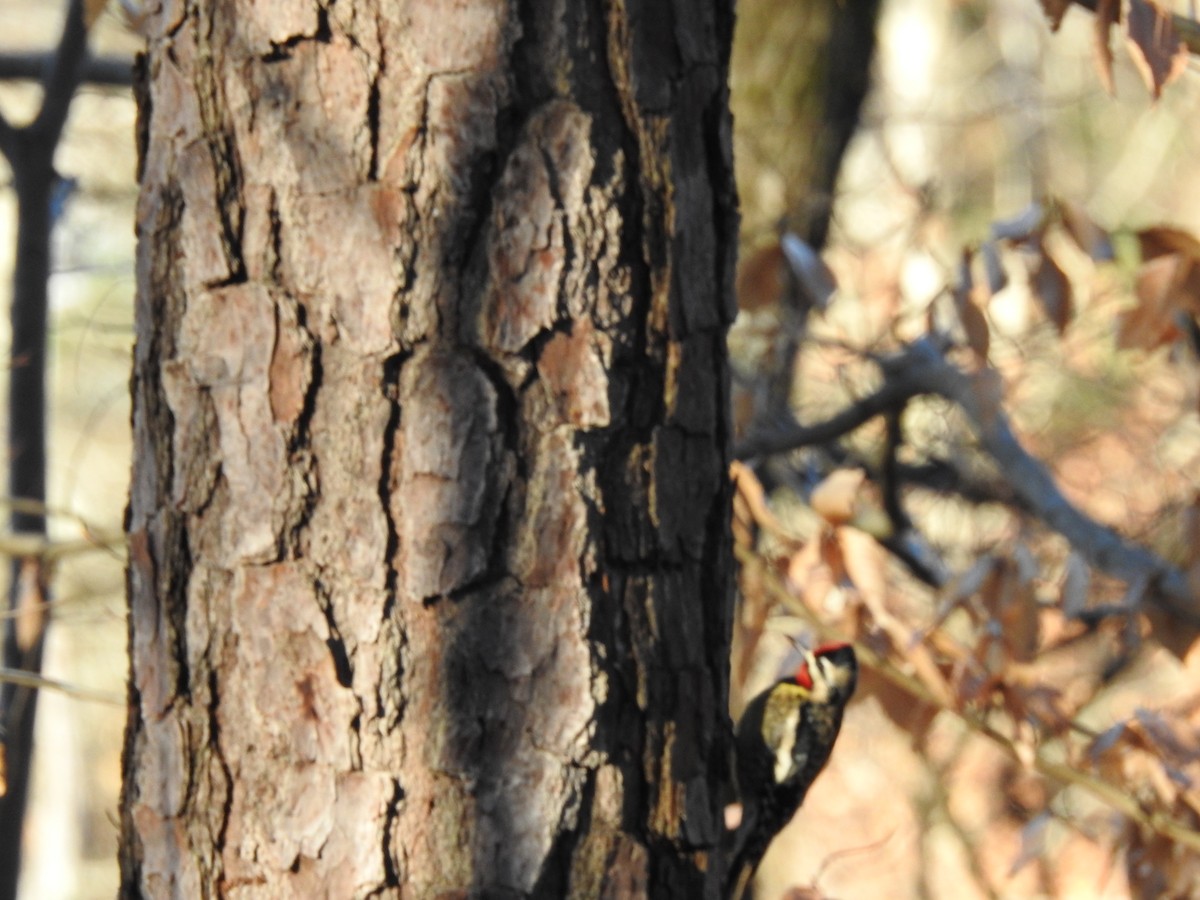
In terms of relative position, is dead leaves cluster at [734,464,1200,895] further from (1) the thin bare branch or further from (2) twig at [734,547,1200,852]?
(1) the thin bare branch

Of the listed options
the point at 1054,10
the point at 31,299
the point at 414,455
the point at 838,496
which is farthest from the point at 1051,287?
the point at 31,299

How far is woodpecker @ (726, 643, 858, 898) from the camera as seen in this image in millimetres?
1957

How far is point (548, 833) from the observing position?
132cm

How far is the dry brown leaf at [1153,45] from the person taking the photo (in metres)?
1.78

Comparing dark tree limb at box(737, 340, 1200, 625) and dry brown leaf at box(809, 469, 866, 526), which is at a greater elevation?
dark tree limb at box(737, 340, 1200, 625)

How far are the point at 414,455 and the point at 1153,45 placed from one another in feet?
3.88

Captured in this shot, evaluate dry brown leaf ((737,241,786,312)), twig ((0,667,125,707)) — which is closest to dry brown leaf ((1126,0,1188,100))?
dry brown leaf ((737,241,786,312))

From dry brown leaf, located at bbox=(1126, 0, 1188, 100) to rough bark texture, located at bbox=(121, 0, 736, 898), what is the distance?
0.79 m

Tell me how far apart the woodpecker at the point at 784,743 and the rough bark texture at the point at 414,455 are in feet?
1.95

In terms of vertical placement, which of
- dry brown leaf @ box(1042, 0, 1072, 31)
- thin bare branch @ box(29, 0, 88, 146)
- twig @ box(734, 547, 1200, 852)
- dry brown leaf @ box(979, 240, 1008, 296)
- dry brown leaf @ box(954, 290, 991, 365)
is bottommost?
twig @ box(734, 547, 1200, 852)

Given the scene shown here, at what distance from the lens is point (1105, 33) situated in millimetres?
1865

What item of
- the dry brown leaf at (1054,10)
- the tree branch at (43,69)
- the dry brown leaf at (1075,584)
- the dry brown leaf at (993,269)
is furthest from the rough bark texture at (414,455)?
the tree branch at (43,69)

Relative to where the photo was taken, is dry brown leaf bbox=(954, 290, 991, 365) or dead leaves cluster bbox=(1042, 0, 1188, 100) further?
dry brown leaf bbox=(954, 290, 991, 365)

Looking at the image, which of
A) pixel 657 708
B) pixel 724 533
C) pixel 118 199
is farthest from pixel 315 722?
pixel 118 199
